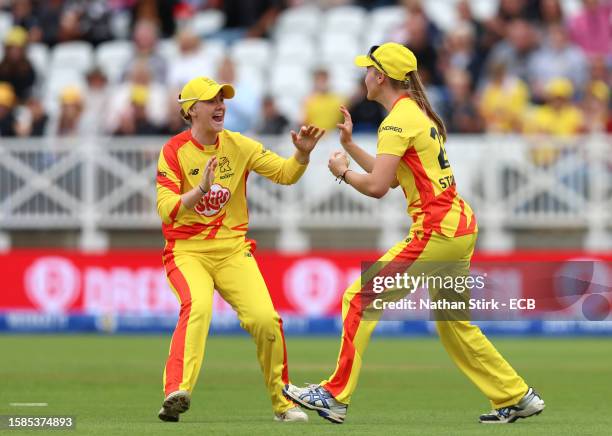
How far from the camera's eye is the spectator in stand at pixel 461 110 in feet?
67.7

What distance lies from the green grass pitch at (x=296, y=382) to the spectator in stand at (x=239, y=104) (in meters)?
3.24

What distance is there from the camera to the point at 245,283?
10.3 m

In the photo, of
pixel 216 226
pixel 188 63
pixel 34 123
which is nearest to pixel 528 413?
pixel 216 226

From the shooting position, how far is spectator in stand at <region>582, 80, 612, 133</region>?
20359mm

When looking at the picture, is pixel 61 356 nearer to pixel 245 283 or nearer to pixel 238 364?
pixel 238 364

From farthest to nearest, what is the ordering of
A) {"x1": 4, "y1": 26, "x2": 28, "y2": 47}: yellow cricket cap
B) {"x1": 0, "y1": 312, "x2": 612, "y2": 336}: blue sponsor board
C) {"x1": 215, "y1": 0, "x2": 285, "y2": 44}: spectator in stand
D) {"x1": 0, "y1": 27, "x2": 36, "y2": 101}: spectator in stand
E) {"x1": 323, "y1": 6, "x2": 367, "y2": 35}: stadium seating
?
{"x1": 215, "y1": 0, "x2": 285, "y2": 44}: spectator in stand
{"x1": 323, "y1": 6, "x2": 367, "y2": 35}: stadium seating
{"x1": 4, "y1": 26, "x2": 28, "y2": 47}: yellow cricket cap
{"x1": 0, "y1": 27, "x2": 36, "y2": 101}: spectator in stand
{"x1": 0, "y1": 312, "x2": 612, "y2": 336}: blue sponsor board

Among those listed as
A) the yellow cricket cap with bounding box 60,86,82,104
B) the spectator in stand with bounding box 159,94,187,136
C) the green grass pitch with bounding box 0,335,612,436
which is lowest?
the green grass pitch with bounding box 0,335,612,436

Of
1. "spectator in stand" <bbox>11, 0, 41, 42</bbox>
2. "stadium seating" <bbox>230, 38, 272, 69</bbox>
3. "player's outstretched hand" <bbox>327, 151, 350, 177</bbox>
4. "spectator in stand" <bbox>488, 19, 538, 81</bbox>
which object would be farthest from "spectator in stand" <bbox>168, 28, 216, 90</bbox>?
"player's outstretched hand" <bbox>327, 151, 350, 177</bbox>

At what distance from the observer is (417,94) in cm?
1009

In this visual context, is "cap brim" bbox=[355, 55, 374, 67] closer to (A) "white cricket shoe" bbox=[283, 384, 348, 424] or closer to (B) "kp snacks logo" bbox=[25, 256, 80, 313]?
(A) "white cricket shoe" bbox=[283, 384, 348, 424]

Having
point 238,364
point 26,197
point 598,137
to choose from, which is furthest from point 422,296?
point 26,197

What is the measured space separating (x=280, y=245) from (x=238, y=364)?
5.32 meters

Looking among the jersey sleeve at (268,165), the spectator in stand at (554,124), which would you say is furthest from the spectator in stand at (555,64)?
the jersey sleeve at (268,165)

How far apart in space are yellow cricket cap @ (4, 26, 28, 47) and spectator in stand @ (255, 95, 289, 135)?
4.44m
